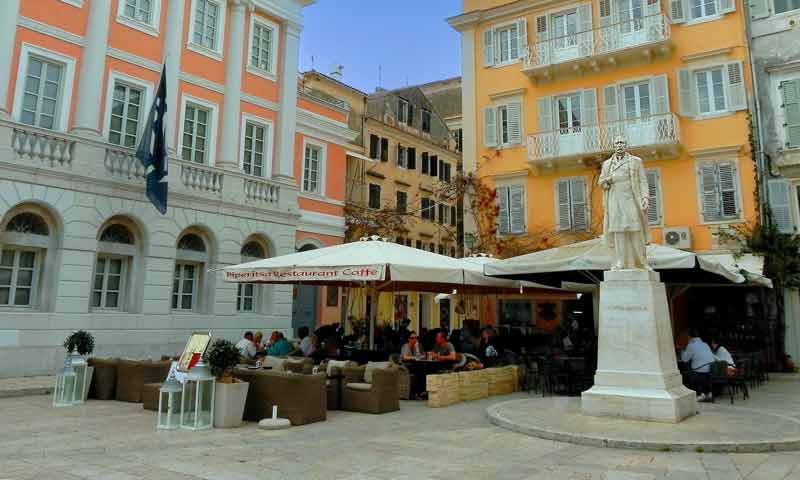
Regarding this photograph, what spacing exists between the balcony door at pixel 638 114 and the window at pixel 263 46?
12.0 m

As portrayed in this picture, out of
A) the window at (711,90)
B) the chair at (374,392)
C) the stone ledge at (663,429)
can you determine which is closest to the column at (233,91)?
the chair at (374,392)

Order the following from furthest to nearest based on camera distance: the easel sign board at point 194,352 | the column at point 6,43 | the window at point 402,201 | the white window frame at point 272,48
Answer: the window at point 402,201 → the white window frame at point 272,48 → the column at point 6,43 → the easel sign board at point 194,352

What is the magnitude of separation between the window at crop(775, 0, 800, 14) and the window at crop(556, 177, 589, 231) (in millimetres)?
7498

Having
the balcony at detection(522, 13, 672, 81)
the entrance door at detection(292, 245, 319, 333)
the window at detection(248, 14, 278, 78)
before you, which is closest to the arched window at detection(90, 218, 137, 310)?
the entrance door at detection(292, 245, 319, 333)

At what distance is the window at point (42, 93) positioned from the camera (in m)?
14.3

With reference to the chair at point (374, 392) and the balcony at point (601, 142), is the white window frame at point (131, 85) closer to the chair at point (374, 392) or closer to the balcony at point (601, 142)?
the chair at point (374, 392)

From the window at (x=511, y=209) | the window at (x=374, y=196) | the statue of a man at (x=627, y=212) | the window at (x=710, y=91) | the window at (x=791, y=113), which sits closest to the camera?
the statue of a man at (x=627, y=212)

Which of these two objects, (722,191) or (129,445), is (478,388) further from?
(722,191)

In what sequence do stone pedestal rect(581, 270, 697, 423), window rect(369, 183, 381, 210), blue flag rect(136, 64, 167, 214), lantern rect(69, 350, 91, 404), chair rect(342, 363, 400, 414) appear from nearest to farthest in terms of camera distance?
stone pedestal rect(581, 270, 697, 423) < chair rect(342, 363, 400, 414) < lantern rect(69, 350, 91, 404) < blue flag rect(136, 64, 167, 214) < window rect(369, 183, 381, 210)

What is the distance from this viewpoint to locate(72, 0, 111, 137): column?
14953 mm

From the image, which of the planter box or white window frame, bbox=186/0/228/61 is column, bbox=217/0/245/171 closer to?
white window frame, bbox=186/0/228/61

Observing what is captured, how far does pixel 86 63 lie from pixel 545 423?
14272 millimetres

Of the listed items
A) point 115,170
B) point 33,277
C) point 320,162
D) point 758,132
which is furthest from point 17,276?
point 758,132

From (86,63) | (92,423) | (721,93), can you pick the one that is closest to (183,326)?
(86,63)
